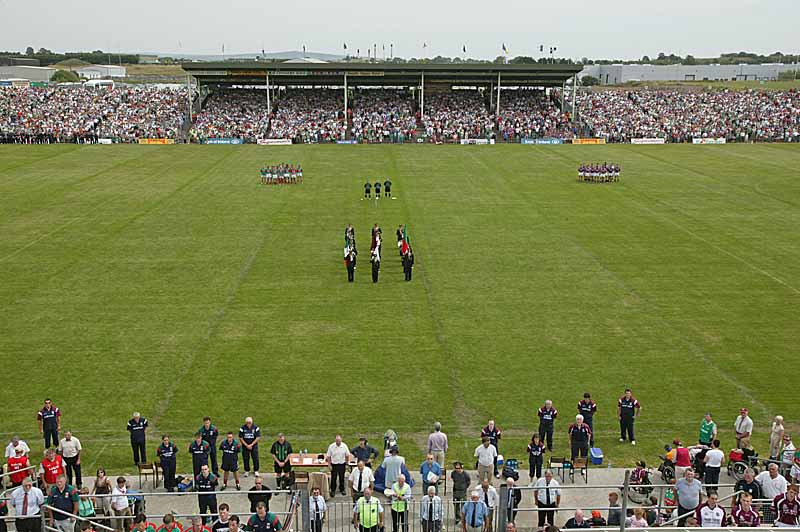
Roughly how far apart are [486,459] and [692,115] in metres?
68.8

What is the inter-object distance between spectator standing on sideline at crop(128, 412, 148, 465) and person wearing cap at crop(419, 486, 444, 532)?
17.9ft

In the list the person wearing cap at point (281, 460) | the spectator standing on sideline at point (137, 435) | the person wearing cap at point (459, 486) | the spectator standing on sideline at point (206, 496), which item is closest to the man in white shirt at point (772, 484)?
the person wearing cap at point (459, 486)

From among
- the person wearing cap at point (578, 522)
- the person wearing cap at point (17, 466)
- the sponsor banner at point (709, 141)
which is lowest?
the person wearing cap at point (17, 466)

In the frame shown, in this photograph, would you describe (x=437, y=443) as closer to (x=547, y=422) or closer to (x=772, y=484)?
(x=547, y=422)

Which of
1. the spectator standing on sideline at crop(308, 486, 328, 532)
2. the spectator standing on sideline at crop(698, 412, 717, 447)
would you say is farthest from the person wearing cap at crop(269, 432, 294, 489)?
the spectator standing on sideline at crop(698, 412, 717, 447)

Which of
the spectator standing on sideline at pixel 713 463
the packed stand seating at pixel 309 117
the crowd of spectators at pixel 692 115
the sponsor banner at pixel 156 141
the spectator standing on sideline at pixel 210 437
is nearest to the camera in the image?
the spectator standing on sideline at pixel 713 463

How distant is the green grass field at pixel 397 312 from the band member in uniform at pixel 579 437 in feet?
3.19

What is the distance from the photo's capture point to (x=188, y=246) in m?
28.3

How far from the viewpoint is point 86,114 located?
69750 millimetres

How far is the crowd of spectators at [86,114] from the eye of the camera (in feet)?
209

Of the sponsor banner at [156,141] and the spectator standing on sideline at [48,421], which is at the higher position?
the sponsor banner at [156,141]

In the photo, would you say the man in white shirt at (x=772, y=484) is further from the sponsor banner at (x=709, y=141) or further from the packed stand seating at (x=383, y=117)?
the sponsor banner at (x=709, y=141)

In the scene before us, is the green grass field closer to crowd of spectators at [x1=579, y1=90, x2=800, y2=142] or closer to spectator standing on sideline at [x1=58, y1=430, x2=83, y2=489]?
spectator standing on sideline at [x1=58, y1=430, x2=83, y2=489]

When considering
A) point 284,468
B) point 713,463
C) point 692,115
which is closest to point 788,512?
point 713,463
